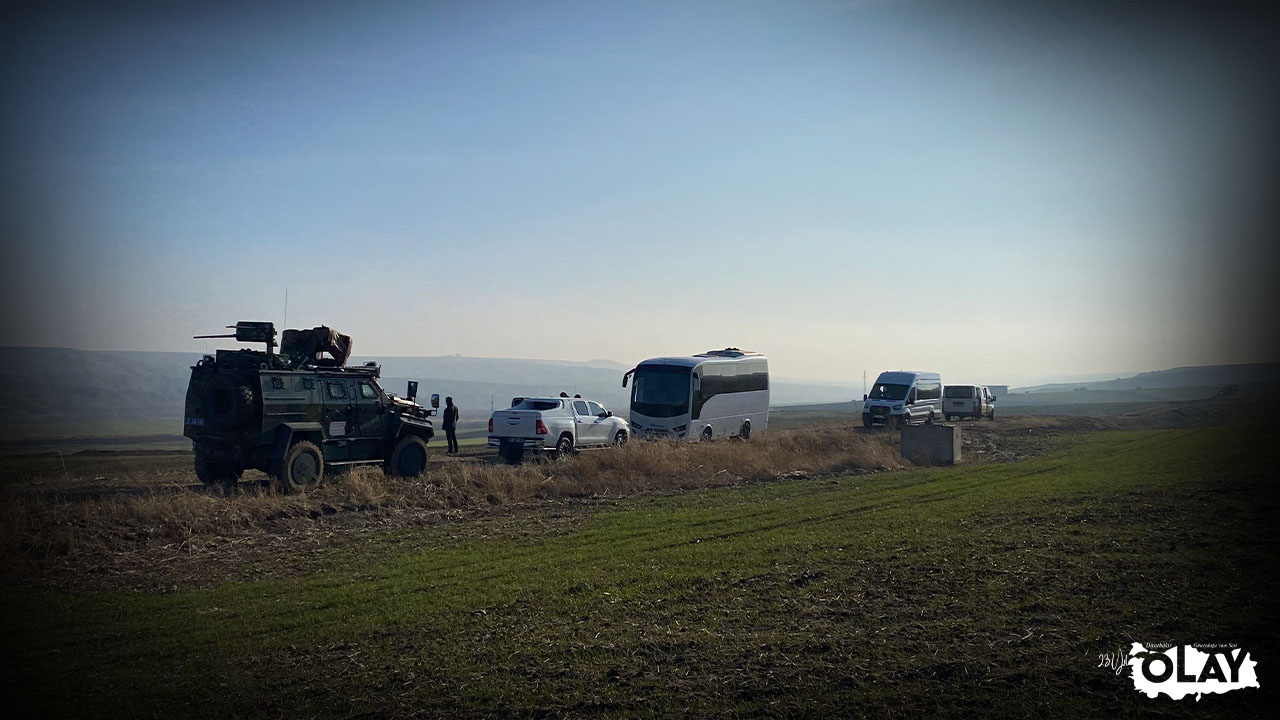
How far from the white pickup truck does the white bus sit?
485 centimetres

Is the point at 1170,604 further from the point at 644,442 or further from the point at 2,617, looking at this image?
the point at 644,442

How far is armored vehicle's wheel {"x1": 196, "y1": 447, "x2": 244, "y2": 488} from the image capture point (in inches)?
704

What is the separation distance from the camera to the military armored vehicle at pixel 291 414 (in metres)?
17.3

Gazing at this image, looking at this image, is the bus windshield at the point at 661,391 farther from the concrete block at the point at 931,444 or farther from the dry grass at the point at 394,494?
the concrete block at the point at 931,444

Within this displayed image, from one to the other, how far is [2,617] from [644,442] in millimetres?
17953

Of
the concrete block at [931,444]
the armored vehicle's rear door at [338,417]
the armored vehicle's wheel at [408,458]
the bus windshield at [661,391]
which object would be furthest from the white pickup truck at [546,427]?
the concrete block at [931,444]

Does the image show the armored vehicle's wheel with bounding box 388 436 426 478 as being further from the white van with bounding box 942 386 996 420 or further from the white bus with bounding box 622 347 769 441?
the white van with bounding box 942 386 996 420

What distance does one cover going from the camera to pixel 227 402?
17203mm

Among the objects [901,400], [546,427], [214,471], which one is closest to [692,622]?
[214,471]

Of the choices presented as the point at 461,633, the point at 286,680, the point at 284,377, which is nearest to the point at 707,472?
the point at 284,377

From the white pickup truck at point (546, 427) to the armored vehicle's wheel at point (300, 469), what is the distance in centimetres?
733

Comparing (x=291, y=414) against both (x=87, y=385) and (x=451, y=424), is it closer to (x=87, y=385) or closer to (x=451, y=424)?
(x=451, y=424)

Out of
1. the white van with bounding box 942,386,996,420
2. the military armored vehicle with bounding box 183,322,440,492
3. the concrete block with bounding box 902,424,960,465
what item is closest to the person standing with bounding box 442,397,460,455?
the military armored vehicle with bounding box 183,322,440,492

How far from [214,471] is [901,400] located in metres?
33.2
